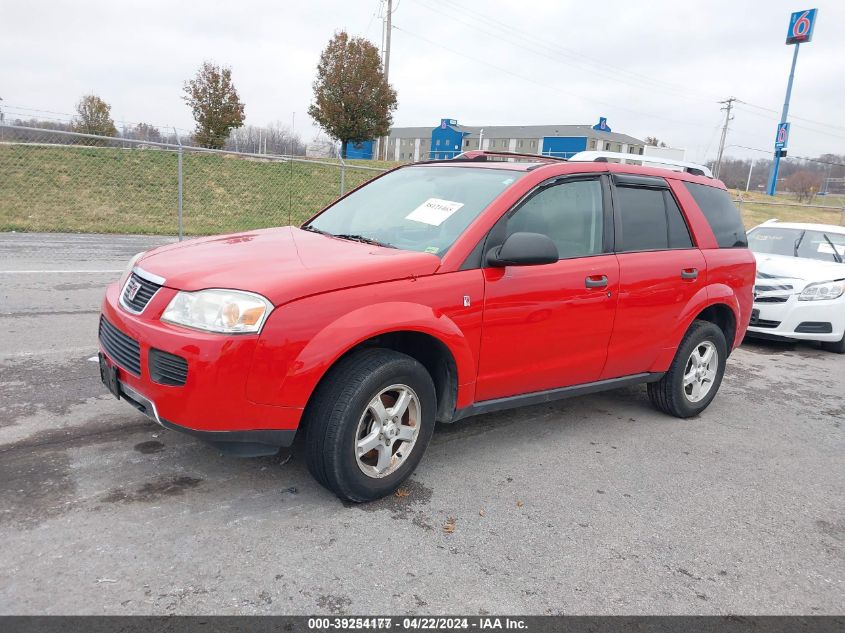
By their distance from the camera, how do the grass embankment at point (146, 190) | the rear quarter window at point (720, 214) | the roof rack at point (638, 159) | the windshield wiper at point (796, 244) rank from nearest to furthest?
the roof rack at point (638, 159) < the rear quarter window at point (720, 214) < the windshield wiper at point (796, 244) < the grass embankment at point (146, 190)

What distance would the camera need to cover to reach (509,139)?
282ft

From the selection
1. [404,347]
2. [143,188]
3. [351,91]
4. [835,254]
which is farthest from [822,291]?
[351,91]

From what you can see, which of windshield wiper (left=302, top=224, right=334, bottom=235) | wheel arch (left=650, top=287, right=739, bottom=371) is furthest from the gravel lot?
windshield wiper (left=302, top=224, right=334, bottom=235)

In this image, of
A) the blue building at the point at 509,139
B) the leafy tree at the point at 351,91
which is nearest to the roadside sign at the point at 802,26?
the blue building at the point at 509,139

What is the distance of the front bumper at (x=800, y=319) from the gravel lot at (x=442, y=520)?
3028mm

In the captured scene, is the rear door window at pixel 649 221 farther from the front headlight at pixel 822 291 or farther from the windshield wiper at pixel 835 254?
the windshield wiper at pixel 835 254

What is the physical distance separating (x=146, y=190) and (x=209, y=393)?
17519 mm

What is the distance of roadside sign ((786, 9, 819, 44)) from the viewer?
3700 cm

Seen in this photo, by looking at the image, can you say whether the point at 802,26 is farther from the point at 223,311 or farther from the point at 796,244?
the point at 223,311

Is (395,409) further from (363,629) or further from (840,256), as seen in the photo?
(840,256)

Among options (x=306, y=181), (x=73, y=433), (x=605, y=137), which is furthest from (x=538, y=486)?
(x=605, y=137)

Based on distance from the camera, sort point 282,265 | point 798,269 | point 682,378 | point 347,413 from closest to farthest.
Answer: point 347,413
point 282,265
point 682,378
point 798,269

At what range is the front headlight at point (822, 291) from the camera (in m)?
7.77

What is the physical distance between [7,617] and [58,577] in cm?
25
